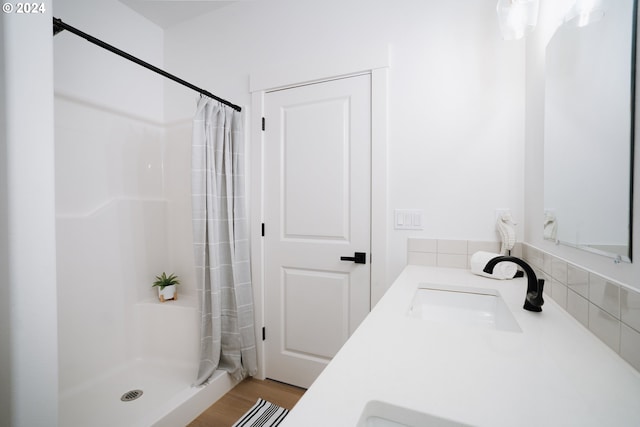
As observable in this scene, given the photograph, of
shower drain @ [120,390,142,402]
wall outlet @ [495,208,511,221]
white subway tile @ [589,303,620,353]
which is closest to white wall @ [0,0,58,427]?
shower drain @ [120,390,142,402]

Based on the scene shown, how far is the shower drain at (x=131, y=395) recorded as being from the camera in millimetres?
1663

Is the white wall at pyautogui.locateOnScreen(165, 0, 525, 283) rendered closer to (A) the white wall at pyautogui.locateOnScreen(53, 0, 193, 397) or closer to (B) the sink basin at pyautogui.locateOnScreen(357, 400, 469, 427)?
(A) the white wall at pyautogui.locateOnScreen(53, 0, 193, 397)

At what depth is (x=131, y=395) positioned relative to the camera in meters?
1.70

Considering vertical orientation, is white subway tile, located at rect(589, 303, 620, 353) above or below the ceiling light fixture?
below

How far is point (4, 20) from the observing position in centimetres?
76

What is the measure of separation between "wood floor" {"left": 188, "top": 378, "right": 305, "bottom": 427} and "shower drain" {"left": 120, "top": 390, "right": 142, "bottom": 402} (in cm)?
42

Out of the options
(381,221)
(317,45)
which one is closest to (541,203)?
(381,221)

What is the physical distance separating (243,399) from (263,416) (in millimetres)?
262

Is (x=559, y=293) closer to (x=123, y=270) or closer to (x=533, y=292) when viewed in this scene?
(x=533, y=292)

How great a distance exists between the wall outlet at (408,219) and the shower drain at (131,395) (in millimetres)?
1848

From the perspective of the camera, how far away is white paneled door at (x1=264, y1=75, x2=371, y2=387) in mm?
1751

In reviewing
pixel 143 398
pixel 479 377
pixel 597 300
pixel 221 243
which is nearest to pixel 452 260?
pixel 597 300

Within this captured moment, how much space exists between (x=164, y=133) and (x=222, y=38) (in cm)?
89

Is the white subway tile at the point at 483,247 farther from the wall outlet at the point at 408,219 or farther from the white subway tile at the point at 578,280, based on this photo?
the white subway tile at the point at 578,280
